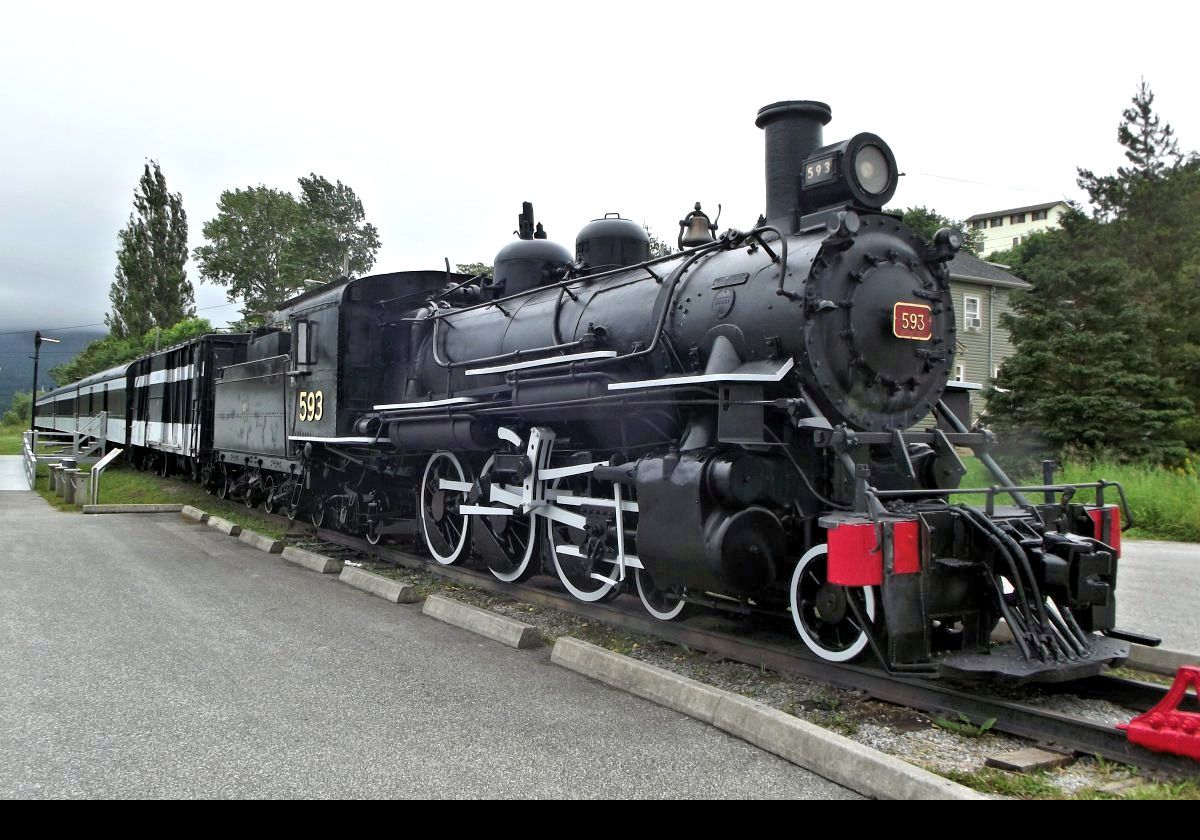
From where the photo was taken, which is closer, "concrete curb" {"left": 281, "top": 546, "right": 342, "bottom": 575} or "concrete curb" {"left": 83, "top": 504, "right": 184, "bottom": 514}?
"concrete curb" {"left": 281, "top": 546, "right": 342, "bottom": 575}

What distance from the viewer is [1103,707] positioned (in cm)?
471

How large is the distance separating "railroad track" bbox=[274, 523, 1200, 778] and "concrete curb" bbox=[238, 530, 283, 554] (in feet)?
17.6

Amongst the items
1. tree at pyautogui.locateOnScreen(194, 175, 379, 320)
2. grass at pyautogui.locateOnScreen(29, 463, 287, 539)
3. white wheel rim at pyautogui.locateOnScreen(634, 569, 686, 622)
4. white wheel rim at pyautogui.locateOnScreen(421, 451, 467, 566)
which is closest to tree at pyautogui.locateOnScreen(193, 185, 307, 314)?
tree at pyautogui.locateOnScreen(194, 175, 379, 320)

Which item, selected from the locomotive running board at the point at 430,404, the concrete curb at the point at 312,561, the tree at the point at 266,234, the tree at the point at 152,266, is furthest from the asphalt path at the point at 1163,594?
the tree at the point at 152,266

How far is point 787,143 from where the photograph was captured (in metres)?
6.27

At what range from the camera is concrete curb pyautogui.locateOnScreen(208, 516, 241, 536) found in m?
12.6

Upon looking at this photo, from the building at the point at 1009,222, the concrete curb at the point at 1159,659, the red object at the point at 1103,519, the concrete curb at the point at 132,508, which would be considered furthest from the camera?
the building at the point at 1009,222

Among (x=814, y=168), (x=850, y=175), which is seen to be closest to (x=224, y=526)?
(x=814, y=168)

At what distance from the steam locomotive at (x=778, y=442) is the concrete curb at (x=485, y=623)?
82 centimetres

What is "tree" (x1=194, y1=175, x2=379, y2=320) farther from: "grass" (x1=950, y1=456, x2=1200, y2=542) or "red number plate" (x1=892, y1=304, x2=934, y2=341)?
"red number plate" (x1=892, y1=304, x2=934, y2=341)

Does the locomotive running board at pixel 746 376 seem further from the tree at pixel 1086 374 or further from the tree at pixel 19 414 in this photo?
the tree at pixel 19 414

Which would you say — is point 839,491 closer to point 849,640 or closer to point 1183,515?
point 849,640

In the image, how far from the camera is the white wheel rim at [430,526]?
8.84 m

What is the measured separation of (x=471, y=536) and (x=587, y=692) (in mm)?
3925
